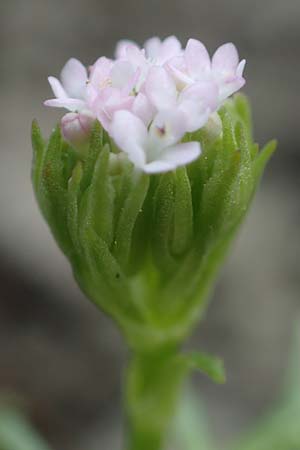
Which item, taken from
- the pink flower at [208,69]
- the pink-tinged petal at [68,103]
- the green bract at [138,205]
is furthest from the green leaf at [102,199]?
the pink flower at [208,69]

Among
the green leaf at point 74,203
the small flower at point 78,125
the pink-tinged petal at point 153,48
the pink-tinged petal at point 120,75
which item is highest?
the pink-tinged petal at point 153,48

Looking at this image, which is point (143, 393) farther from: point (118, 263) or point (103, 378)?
point (103, 378)

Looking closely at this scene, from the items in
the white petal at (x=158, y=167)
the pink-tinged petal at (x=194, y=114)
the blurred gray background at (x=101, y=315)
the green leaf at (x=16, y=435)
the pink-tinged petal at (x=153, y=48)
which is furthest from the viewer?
the blurred gray background at (x=101, y=315)

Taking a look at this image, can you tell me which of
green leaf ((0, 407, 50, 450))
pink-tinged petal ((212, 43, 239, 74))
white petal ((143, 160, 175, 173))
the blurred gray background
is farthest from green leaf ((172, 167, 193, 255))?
the blurred gray background

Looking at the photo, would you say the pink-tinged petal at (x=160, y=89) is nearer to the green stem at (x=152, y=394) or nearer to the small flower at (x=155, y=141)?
the small flower at (x=155, y=141)

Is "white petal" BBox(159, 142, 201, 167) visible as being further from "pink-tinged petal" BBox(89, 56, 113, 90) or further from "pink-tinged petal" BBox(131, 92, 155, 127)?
"pink-tinged petal" BBox(89, 56, 113, 90)

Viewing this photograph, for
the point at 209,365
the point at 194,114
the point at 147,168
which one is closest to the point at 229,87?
the point at 194,114
